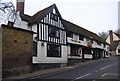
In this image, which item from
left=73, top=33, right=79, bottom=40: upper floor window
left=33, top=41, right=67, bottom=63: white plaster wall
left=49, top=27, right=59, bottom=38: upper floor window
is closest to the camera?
left=33, top=41, right=67, bottom=63: white plaster wall

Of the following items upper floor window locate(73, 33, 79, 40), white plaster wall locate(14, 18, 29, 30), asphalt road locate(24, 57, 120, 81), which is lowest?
asphalt road locate(24, 57, 120, 81)

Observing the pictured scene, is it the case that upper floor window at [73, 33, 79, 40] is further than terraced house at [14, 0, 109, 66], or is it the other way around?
upper floor window at [73, 33, 79, 40]

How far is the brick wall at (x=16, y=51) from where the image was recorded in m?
14.8

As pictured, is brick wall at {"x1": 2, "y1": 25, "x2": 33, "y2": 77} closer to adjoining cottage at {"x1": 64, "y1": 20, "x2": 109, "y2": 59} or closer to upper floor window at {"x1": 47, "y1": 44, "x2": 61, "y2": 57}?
upper floor window at {"x1": 47, "y1": 44, "x2": 61, "y2": 57}

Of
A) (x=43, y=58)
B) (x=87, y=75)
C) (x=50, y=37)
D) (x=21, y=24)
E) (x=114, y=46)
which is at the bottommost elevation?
(x=87, y=75)

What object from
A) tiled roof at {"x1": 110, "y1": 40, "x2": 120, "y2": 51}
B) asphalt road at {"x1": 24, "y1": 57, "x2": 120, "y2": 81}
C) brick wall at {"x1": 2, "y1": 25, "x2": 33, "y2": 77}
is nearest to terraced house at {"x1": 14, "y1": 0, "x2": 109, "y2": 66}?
brick wall at {"x1": 2, "y1": 25, "x2": 33, "y2": 77}

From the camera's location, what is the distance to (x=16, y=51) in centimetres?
1602

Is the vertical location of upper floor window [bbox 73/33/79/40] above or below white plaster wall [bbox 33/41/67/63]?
above

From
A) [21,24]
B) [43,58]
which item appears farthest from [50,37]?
[21,24]

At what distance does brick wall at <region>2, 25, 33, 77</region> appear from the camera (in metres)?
14.8

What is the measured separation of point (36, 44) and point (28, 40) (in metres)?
3.46

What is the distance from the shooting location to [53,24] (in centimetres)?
2461

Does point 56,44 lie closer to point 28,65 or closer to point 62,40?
point 62,40

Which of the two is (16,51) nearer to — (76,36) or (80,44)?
(76,36)
